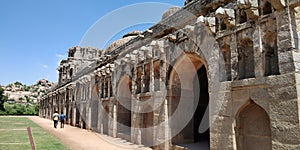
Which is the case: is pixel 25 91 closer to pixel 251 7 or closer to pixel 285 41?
pixel 251 7

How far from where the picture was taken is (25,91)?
69.4 m

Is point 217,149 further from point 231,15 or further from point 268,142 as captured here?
point 231,15

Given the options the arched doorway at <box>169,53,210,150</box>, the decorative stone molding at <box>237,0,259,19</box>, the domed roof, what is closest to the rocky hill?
the domed roof

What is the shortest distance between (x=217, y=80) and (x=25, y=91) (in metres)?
73.5

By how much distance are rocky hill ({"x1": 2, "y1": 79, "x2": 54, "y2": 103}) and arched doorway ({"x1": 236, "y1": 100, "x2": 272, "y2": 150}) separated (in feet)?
194

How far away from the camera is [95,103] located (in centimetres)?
1692

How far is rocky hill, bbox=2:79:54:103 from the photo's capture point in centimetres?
6263

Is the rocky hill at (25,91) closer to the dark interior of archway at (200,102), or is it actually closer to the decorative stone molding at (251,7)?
the dark interior of archway at (200,102)

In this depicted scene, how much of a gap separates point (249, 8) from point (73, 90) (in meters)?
18.6

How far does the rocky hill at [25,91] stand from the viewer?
6263cm

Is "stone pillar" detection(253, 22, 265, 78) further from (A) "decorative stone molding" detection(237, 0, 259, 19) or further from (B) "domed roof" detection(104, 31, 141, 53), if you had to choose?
(B) "domed roof" detection(104, 31, 141, 53)

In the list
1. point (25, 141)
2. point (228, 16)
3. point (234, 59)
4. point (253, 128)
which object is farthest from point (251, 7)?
point (25, 141)

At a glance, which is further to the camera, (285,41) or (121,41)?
(121,41)

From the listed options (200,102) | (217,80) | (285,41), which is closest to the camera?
(285,41)
